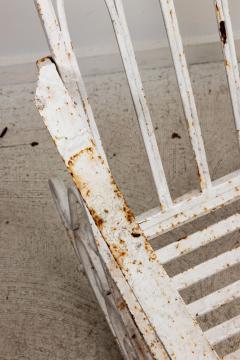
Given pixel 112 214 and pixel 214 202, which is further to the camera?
pixel 214 202

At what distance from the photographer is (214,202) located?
4.17ft

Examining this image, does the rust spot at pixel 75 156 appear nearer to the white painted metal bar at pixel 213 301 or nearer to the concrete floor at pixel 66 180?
the white painted metal bar at pixel 213 301

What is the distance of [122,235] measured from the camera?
2.25 ft

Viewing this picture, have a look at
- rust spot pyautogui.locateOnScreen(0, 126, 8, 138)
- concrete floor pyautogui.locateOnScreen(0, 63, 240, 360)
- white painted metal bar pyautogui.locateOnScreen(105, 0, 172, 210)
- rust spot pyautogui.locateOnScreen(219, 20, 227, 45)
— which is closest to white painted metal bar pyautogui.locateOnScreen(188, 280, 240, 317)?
white painted metal bar pyautogui.locateOnScreen(105, 0, 172, 210)

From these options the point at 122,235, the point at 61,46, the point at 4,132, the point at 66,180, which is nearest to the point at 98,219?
the point at 122,235

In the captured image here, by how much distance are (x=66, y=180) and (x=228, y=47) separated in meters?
0.90

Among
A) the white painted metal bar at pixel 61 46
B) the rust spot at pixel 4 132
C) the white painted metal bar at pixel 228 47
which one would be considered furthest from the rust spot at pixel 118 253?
the rust spot at pixel 4 132

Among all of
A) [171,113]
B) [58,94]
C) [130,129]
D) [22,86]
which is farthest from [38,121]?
[58,94]

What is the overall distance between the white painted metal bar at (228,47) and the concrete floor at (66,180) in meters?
0.60

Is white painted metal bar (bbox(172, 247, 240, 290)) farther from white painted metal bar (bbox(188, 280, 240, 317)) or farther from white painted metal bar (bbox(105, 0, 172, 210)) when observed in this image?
white painted metal bar (bbox(105, 0, 172, 210))

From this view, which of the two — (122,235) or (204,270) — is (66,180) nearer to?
(204,270)

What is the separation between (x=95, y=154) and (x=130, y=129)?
138 centimetres

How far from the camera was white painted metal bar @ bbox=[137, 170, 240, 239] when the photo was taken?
4.07 feet

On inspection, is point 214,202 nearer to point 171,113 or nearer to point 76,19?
point 171,113
